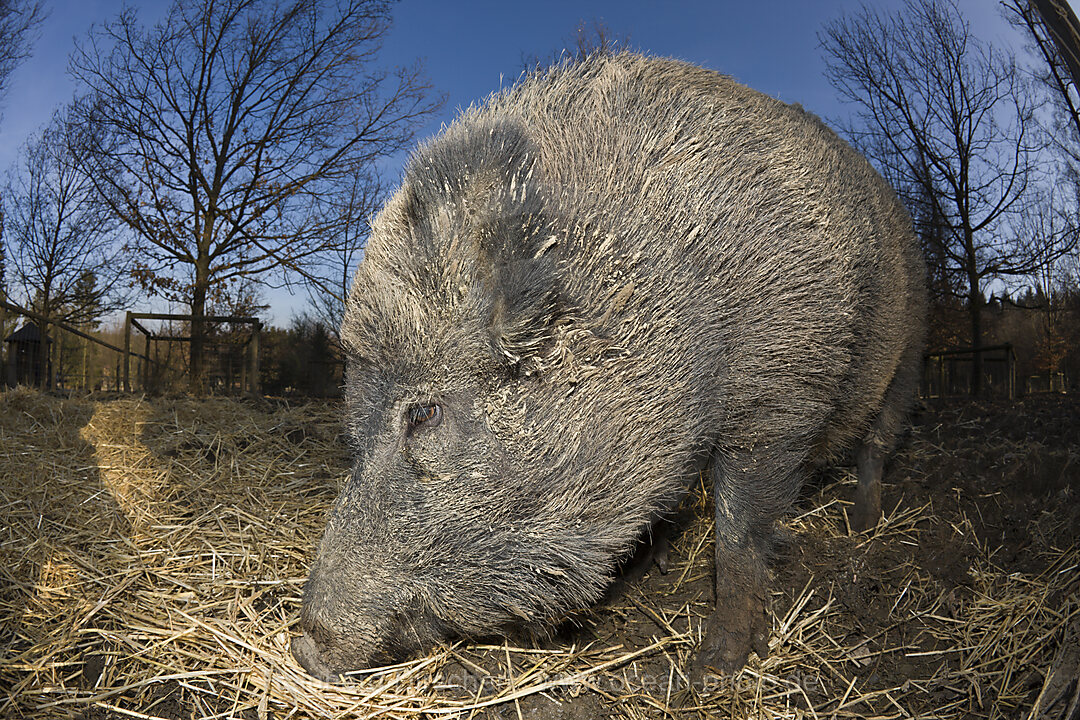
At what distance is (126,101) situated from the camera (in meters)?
15.7

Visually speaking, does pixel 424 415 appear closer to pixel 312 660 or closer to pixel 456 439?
pixel 456 439

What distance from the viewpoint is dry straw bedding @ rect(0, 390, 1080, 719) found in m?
2.61

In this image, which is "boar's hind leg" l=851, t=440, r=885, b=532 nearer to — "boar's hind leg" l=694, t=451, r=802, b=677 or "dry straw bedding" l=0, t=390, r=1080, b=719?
"dry straw bedding" l=0, t=390, r=1080, b=719

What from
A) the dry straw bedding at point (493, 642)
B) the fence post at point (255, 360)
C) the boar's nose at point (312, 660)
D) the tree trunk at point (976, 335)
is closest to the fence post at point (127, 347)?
the fence post at point (255, 360)

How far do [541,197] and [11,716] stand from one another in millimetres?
2839

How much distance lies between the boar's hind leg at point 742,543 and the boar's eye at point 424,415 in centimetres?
141

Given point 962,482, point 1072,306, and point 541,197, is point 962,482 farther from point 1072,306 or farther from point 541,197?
point 1072,306

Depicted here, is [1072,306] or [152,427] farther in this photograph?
[1072,306]

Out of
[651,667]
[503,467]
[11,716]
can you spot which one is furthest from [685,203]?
[11,716]

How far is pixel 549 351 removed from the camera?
217 cm

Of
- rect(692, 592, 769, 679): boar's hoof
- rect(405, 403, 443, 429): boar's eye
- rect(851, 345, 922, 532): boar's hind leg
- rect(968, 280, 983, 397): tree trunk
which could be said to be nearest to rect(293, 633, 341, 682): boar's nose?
rect(405, 403, 443, 429): boar's eye

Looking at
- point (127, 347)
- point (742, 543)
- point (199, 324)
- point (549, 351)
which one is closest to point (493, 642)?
point (742, 543)

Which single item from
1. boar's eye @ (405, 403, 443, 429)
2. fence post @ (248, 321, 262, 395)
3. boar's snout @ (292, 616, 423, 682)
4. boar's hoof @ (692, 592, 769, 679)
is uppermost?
fence post @ (248, 321, 262, 395)

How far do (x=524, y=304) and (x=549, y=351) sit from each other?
194 millimetres
